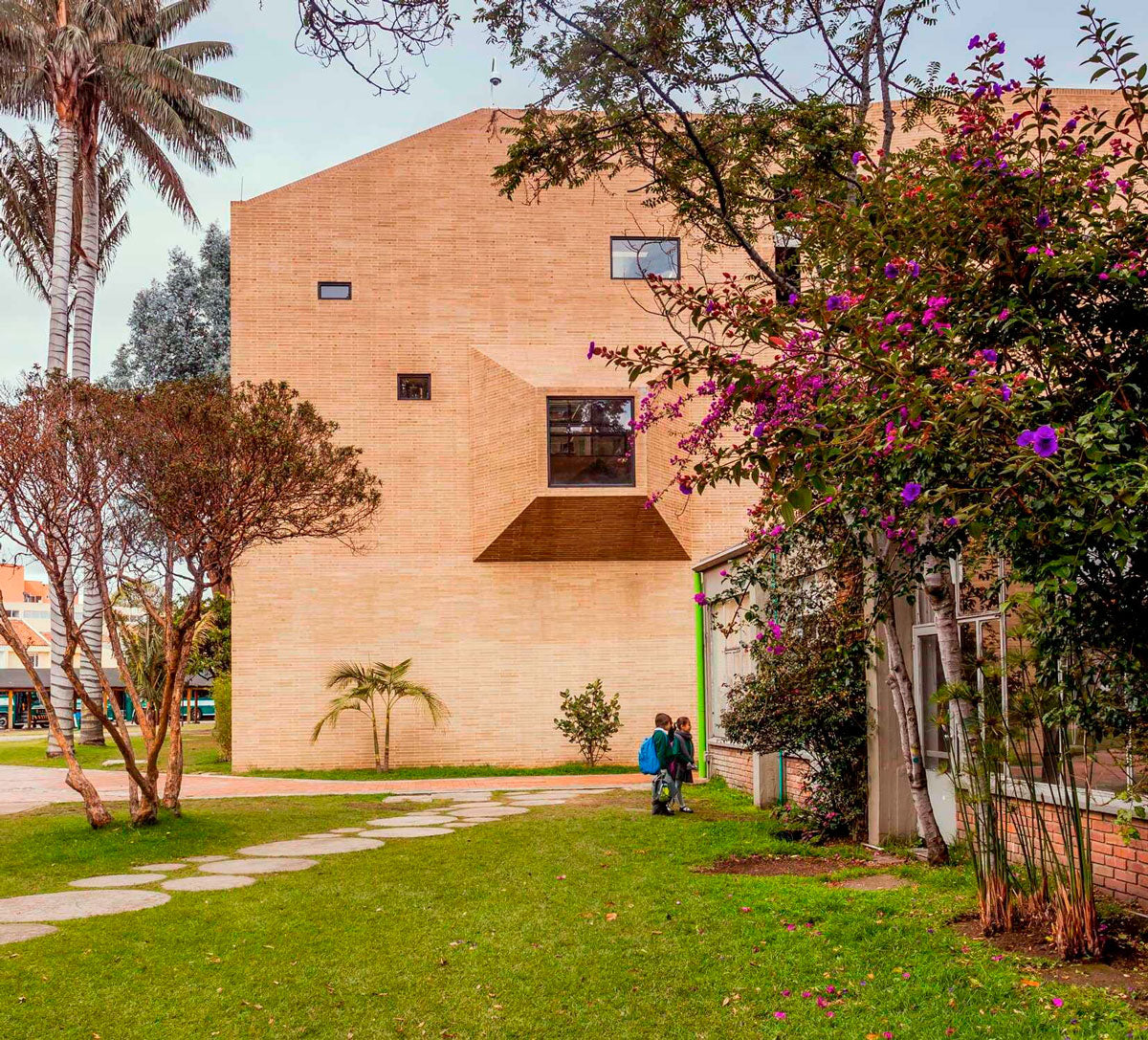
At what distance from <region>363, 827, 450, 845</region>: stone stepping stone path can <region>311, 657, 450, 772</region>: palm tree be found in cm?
846

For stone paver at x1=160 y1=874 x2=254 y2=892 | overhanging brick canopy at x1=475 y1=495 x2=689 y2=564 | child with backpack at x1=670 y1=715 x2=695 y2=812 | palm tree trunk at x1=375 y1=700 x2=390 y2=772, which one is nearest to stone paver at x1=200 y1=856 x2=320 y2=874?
stone paver at x1=160 y1=874 x2=254 y2=892

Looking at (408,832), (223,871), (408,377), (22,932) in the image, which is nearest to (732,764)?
(408,832)

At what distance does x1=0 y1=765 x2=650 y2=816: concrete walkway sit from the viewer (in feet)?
55.5

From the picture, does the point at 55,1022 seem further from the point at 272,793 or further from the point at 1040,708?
the point at 272,793

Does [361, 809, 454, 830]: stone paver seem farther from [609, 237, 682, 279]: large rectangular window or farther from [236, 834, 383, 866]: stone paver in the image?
[609, 237, 682, 279]: large rectangular window

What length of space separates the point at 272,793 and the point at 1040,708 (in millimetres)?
13715

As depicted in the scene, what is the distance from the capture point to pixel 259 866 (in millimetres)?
10109

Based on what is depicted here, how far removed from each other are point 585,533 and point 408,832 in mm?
10068

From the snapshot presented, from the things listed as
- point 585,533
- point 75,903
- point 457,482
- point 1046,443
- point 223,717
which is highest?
point 457,482

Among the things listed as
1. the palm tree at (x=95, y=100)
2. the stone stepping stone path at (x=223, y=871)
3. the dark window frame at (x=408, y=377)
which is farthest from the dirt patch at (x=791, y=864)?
the palm tree at (x=95, y=100)

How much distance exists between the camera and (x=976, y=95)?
19.0ft

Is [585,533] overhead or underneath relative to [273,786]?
overhead

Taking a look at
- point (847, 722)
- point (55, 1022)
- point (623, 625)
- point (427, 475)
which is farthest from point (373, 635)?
point (55, 1022)

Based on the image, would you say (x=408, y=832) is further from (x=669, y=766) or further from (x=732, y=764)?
(x=732, y=764)
